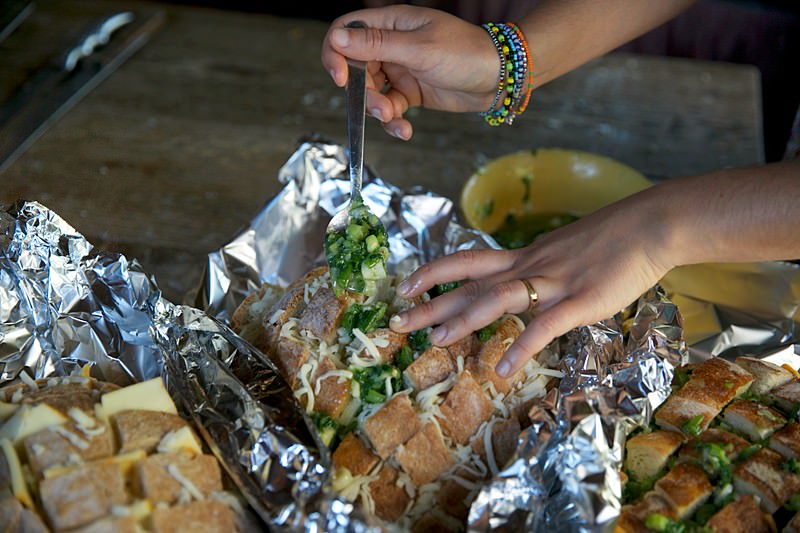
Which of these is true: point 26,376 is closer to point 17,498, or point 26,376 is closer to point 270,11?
point 17,498

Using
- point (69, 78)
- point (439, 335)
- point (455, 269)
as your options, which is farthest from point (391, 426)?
point (69, 78)

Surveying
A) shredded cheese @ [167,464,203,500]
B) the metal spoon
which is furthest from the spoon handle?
shredded cheese @ [167,464,203,500]

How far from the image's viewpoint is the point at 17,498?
1.63 meters

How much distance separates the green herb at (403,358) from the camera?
84.4 inches

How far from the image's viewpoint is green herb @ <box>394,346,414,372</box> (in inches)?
84.4

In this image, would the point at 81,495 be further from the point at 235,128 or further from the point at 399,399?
the point at 235,128

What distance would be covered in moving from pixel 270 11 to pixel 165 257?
3530 mm

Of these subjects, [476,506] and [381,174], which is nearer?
[476,506]

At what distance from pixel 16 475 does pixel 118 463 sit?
230 mm

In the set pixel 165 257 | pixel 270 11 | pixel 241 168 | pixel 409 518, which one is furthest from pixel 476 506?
pixel 270 11

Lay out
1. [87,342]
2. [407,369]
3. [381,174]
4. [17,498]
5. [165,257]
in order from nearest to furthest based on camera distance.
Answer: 1. [17,498]
2. [407,369]
3. [87,342]
4. [165,257]
5. [381,174]

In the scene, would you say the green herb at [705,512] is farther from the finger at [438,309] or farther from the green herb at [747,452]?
the finger at [438,309]

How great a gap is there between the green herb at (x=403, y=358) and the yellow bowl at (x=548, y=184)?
1.12 meters

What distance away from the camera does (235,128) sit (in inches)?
154
